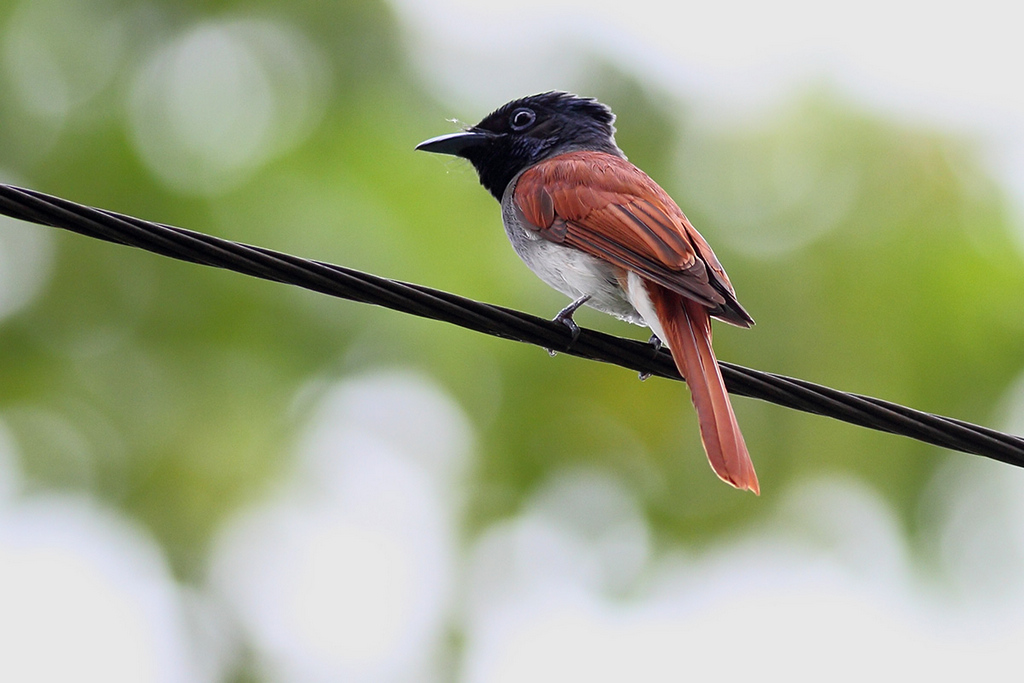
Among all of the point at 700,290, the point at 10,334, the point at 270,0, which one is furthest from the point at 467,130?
the point at 270,0

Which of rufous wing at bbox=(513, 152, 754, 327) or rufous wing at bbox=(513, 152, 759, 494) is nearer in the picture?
rufous wing at bbox=(513, 152, 759, 494)

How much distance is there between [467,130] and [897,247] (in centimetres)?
511

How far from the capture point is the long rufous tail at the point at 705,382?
3482 mm

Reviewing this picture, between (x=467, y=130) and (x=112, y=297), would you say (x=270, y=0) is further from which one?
(x=467, y=130)

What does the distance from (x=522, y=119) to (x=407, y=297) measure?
123 inches

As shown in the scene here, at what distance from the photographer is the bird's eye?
5961mm

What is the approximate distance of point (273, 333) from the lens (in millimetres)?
8797

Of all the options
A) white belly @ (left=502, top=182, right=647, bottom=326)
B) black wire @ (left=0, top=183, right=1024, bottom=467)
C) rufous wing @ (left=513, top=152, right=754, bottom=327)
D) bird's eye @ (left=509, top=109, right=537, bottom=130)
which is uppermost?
black wire @ (left=0, top=183, right=1024, bottom=467)

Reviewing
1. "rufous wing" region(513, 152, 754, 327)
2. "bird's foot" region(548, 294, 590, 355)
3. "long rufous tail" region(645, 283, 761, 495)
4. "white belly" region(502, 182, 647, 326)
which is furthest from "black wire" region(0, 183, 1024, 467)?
"white belly" region(502, 182, 647, 326)

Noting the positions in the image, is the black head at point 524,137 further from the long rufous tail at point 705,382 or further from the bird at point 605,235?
the long rufous tail at point 705,382

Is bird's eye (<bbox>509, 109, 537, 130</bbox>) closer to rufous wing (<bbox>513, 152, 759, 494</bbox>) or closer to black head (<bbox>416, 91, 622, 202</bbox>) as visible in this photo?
black head (<bbox>416, 91, 622, 202</bbox>)

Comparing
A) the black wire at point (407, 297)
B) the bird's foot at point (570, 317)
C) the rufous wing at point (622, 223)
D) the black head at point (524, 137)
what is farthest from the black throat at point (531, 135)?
the black wire at point (407, 297)

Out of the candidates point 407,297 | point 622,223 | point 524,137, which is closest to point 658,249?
point 622,223

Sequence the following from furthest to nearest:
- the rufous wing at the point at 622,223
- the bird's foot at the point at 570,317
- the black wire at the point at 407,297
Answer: the rufous wing at the point at 622,223, the bird's foot at the point at 570,317, the black wire at the point at 407,297
